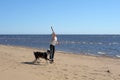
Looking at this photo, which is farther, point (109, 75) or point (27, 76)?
point (109, 75)

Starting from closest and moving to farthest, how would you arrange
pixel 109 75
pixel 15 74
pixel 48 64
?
pixel 15 74
pixel 109 75
pixel 48 64

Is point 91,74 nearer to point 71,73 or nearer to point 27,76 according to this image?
point 71,73

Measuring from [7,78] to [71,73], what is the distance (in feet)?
8.58

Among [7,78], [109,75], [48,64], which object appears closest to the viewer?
[7,78]

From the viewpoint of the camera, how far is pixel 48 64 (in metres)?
13.2

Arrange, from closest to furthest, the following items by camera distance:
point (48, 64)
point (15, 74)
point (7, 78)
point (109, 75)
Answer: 1. point (7, 78)
2. point (15, 74)
3. point (109, 75)
4. point (48, 64)

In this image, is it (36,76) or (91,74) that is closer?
(36,76)

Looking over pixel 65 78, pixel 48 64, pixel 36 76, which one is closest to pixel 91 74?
pixel 65 78

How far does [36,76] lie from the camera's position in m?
9.59

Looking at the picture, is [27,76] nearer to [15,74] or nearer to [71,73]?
[15,74]

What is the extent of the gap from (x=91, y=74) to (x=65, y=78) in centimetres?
143

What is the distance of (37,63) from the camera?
44.2 feet

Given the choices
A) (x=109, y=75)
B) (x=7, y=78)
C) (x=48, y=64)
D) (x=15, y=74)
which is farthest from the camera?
(x=48, y=64)

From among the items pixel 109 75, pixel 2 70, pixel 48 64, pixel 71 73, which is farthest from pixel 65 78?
pixel 48 64
